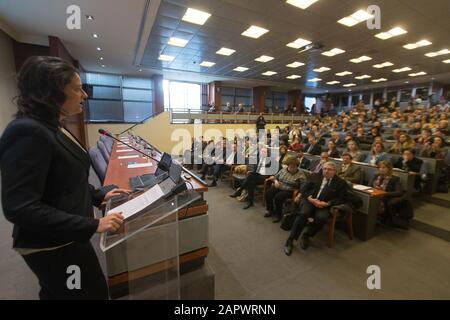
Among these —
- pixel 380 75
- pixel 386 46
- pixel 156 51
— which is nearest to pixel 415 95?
pixel 380 75

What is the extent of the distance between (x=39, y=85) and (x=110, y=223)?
527 mm

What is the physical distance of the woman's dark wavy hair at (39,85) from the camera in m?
0.72

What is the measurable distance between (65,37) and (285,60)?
675cm

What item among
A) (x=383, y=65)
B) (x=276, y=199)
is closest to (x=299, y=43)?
(x=383, y=65)

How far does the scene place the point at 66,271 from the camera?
800mm

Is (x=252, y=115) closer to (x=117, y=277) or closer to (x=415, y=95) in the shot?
(x=415, y=95)

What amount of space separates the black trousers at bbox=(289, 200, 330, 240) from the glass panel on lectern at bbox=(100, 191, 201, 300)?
1620mm

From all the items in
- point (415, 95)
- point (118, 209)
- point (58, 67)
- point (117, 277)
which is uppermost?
point (415, 95)

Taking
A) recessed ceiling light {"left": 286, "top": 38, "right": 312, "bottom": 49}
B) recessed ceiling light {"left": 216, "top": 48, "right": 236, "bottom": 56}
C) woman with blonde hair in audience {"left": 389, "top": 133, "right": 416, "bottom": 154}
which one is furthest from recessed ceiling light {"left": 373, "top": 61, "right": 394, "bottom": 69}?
recessed ceiling light {"left": 216, "top": 48, "right": 236, "bottom": 56}

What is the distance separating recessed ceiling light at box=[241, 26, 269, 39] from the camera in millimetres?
5277

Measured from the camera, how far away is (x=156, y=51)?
688cm

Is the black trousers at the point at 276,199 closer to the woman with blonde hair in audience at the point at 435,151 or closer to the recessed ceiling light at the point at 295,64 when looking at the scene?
the woman with blonde hair in audience at the point at 435,151

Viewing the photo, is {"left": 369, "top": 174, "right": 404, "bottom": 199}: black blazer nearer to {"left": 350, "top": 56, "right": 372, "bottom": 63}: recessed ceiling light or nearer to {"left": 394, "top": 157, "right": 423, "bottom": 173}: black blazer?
{"left": 394, "top": 157, "right": 423, "bottom": 173}: black blazer

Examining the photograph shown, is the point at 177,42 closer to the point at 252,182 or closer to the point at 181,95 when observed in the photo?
the point at 252,182
